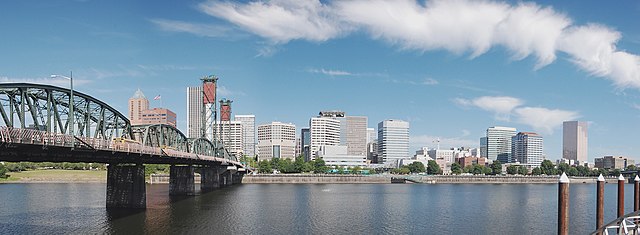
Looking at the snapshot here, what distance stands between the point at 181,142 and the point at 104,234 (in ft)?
221

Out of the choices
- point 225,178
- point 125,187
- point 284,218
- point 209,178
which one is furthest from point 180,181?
point 225,178

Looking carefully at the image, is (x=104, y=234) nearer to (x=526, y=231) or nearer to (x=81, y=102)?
(x=81, y=102)

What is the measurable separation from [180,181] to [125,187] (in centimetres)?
4240

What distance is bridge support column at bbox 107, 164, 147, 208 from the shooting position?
291 ft

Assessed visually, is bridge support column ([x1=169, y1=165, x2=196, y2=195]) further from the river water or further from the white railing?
the white railing

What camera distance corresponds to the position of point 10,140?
4522cm

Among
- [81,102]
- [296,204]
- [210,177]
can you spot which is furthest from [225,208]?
[210,177]

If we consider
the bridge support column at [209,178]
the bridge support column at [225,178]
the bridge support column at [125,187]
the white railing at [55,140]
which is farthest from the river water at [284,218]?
the bridge support column at [225,178]

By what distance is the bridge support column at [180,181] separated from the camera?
130m

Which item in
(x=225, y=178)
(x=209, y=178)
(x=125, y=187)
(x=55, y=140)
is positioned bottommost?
(x=225, y=178)

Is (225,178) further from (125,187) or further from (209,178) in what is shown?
(125,187)

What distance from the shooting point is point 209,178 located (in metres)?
166

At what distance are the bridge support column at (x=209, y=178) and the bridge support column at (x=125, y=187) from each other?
238 feet

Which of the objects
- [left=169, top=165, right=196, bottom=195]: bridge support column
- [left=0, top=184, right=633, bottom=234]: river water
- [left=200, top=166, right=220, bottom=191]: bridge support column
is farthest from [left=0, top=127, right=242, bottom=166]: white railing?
[left=200, top=166, right=220, bottom=191]: bridge support column
